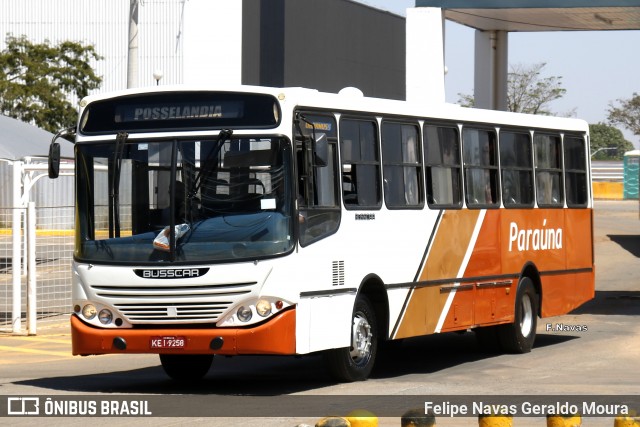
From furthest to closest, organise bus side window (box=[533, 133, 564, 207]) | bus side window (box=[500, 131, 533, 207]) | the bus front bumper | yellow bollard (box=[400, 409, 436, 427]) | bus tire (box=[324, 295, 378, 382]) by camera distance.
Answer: bus side window (box=[533, 133, 564, 207]) < bus side window (box=[500, 131, 533, 207]) < bus tire (box=[324, 295, 378, 382]) < the bus front bumper < yellow bollard (box=[400, 409, 436, 427])

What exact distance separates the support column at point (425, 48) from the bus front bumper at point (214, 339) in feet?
44.0

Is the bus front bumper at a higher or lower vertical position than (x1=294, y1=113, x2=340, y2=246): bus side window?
lower

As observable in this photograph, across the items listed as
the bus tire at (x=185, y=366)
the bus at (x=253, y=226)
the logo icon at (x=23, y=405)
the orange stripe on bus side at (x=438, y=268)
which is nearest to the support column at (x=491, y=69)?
the orange stripe on bus side at (x=438, y=268)

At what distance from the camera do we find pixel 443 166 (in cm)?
1592

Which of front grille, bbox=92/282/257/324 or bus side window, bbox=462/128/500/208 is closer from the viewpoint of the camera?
front grille, bbox=92/282/257/324

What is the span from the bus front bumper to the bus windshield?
652 millimetres

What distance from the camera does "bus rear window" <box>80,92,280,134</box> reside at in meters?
13.1

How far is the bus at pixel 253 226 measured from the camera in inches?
501

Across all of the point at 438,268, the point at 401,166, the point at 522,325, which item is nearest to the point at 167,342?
the point at 401,166

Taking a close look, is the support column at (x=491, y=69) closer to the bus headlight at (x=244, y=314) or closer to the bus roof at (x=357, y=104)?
the bus roof at (x=357, y=104)

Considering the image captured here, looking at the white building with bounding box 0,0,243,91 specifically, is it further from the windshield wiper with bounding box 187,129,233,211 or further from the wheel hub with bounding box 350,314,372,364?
the windshield wiper with bounding box 187,129,233,211

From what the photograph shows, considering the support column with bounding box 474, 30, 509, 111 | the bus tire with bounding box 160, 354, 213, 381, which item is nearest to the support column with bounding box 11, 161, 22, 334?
the bus tire with bounding box 160, 354, 213, 381

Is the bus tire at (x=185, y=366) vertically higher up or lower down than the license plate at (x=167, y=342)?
lower down

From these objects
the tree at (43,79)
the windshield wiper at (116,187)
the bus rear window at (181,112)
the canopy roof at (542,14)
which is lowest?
the windshield wiper at (116,187)
